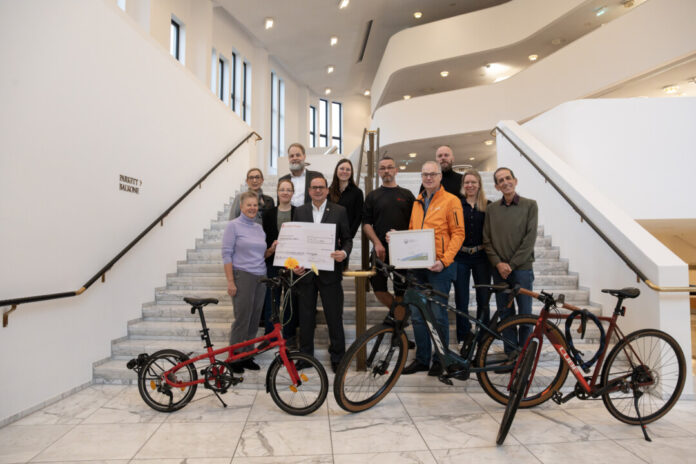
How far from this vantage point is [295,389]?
2.70 m

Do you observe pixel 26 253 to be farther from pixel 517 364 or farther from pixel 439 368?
pixel 517 364

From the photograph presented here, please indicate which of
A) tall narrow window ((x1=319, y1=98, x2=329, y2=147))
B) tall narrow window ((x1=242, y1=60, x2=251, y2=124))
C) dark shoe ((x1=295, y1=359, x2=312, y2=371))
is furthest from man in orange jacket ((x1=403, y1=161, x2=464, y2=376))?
tall narrow window ((x1=319, y1=98, x2=329, y2=147))

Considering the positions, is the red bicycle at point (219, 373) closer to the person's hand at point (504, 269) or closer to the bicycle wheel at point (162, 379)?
the bicycle wheel at point (162, 379)

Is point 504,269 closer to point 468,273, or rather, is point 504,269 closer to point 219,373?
point 468,273

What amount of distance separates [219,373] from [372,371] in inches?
40.4

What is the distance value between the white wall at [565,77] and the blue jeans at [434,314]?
24.4 ft

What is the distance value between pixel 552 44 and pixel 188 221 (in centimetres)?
1116

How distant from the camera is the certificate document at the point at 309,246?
300cm

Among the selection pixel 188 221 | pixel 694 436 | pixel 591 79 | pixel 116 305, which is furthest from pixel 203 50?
pixel 694 436

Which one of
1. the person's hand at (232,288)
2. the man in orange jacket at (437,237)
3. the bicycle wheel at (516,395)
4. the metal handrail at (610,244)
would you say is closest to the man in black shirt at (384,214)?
the man in orange jacket at (437,237)

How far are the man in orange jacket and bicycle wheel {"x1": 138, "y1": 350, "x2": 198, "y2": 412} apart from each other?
1562mm

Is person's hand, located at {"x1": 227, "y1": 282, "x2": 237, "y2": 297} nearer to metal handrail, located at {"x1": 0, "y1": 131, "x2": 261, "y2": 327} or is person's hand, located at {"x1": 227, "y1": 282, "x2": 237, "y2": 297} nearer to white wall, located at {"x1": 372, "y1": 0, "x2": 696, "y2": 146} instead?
metal handrail, located at {"x1": 0, "y1": 131, "x2": 261, "y2": 327}

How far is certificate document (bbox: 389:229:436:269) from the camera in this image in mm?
2859

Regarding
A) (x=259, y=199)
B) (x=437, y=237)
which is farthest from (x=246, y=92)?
(x=437, y=237)
